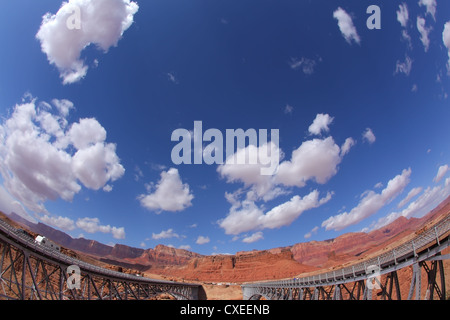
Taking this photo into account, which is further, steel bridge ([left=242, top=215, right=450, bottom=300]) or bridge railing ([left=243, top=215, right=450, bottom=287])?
bridge railing ([left=243, top=215, right=450, bottom=287])

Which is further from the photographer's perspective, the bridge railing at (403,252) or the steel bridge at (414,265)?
the bridge railing at (403,252)

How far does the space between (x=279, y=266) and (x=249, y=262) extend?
37.2m

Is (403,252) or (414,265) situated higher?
(403,252)

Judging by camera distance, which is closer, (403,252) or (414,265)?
(414,265)
